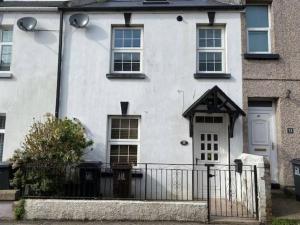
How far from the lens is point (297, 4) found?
10.9 meters

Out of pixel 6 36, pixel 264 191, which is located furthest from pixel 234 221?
pixel 6 36

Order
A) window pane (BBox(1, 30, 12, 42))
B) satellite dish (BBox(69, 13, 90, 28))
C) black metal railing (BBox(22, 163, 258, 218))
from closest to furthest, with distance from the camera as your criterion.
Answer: black metal railing (BBox(22, 163, 258, 218)), satellite dish (BBox(69, 13, 90, 28)), window pane (BBox(1, 30, 12, 42))

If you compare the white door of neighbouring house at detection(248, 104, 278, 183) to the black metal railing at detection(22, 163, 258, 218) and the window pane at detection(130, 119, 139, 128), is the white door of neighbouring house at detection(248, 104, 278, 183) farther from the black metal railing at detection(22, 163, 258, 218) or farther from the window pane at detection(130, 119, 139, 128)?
the window pane at detection(130, 119, 139, 128)

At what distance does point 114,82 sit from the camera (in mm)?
10680

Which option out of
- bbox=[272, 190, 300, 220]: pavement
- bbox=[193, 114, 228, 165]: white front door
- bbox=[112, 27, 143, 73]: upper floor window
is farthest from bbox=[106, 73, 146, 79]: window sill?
bbox=[272, 190, 300, 220]: pavement

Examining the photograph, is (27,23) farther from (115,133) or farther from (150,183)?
(150,183)

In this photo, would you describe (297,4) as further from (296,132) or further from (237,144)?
(237,144)

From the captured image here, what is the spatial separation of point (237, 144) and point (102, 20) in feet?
18.8

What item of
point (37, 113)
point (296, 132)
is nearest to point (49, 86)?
point (37, 113)

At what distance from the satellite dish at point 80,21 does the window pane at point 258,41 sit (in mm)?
5234

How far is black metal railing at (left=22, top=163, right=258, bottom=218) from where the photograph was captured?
841 cm

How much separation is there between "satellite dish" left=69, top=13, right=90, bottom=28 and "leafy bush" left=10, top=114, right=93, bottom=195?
3.22 meters

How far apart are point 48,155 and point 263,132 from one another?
20.8 ft

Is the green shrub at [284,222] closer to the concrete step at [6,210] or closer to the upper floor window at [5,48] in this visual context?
the concrete step at [6,210]
